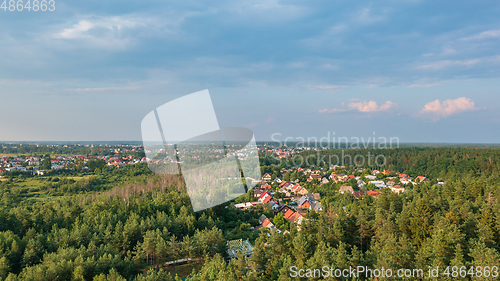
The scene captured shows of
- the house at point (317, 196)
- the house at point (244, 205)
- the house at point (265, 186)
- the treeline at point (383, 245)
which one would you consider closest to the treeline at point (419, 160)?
the house at point (265, 186)

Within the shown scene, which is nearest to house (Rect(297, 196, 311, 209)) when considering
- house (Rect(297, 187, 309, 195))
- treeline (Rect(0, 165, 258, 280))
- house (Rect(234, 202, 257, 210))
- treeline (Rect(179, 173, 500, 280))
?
house (Rect(234, 202, 257, 210))

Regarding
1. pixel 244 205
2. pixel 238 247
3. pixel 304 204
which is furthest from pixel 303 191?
pixel 238 247

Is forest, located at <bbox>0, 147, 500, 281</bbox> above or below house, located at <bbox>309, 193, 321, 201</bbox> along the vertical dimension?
above

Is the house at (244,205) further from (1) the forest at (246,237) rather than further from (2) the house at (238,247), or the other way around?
(2) the house at (238,247)

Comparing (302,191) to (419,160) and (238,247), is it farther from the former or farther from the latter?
(419,160)

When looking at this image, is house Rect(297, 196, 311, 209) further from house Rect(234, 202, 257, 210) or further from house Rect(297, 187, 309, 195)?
house Rect(297, 187, 309, 195)

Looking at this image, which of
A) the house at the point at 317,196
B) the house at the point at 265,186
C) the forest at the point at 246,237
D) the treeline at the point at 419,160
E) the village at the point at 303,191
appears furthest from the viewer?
the treeline at the point at 419,160

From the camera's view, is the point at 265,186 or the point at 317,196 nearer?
the point at 317,196

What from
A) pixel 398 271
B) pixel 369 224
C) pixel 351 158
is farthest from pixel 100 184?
pixel 351 158

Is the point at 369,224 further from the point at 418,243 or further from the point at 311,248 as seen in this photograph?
the point at 311,248

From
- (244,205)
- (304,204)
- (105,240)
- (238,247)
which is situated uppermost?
(105,240)

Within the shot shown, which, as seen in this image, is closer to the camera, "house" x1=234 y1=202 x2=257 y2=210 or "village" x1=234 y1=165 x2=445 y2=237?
"village" x1=234 y1=165 x2=445 y2=237
